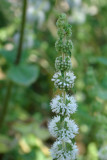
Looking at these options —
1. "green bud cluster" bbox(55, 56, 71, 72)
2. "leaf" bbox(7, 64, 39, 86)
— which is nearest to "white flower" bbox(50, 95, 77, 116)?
"green bud cluster" bbox(55, 56, 71, 72)

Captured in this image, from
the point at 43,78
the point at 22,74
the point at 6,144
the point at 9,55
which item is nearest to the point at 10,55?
the point at 9,55

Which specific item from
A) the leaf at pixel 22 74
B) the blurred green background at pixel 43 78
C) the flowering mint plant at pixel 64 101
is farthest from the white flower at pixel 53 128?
the leaf at pixel 22 74

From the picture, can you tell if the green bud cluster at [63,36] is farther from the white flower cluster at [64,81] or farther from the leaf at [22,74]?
the leaf at [22,74]

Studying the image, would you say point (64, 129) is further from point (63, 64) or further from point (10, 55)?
point (10, 55)

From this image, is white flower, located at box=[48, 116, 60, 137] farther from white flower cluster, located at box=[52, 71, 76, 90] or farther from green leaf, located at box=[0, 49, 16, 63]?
green leaf, located at box=[0, 49, 16, 63]

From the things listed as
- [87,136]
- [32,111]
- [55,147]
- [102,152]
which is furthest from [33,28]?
[55,147]

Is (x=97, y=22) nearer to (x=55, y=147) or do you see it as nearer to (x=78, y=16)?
(x=78, y=16)
